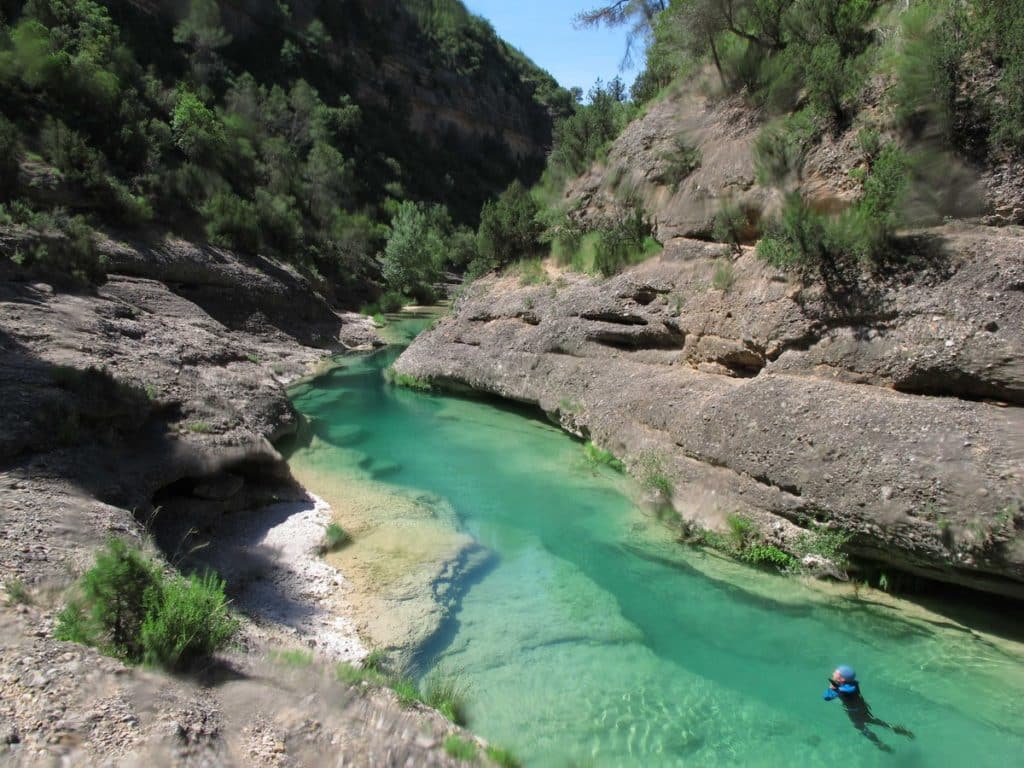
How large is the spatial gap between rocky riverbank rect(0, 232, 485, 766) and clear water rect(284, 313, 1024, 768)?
123cm

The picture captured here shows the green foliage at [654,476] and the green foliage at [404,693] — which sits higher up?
the green foliage at [654,476]

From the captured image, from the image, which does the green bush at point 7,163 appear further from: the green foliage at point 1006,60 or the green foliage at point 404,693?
the green foliage at point 1006,60

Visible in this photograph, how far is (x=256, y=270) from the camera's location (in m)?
22.6

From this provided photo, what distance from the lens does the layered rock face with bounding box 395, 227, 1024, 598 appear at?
5977 mm

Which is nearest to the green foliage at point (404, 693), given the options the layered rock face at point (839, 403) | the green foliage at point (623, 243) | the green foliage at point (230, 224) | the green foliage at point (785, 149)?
the layered rock face at point (839, 403)

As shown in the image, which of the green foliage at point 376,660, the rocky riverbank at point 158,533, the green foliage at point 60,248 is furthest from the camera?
the green foliage at point 60,248

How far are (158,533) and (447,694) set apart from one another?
4.46 meters

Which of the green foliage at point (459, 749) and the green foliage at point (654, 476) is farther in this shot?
the green foliage at point (654, 476)

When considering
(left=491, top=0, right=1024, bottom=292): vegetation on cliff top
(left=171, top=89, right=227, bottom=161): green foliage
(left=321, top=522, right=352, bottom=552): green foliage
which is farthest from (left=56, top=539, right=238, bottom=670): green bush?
(left=171, top=89, right=227, bottom=161): green foliage

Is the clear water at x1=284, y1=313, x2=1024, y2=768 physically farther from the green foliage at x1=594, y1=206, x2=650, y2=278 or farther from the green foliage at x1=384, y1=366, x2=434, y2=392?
the green foliage at x1=384, y1=366, x2=434, y2=392

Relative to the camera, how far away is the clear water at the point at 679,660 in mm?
4699

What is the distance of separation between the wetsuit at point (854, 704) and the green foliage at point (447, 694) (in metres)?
3.07

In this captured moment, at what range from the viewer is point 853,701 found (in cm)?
491

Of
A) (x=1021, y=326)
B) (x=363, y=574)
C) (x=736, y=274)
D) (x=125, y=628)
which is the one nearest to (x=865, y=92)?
(x=736, y=274)
